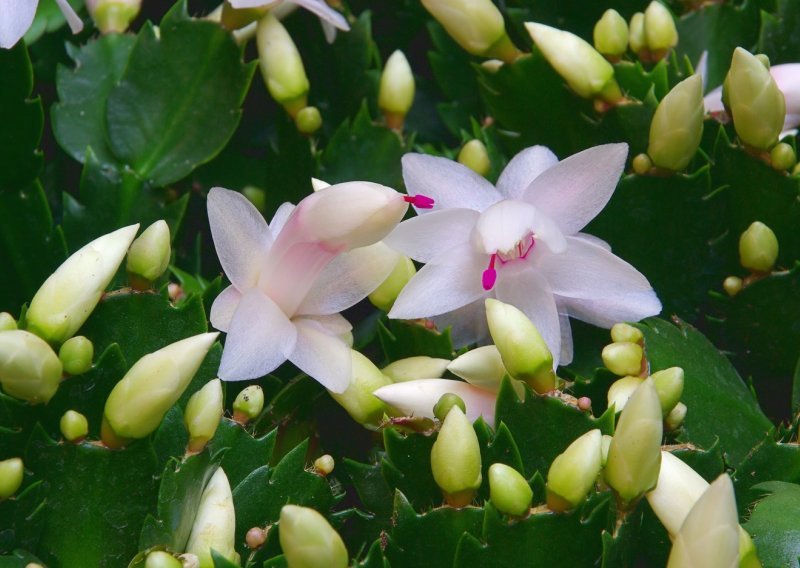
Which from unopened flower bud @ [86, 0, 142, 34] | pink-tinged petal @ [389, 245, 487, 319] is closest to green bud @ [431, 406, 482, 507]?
pink-tinged petal @ [389, 245, 487, 319]

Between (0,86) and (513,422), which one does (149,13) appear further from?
(513,422)

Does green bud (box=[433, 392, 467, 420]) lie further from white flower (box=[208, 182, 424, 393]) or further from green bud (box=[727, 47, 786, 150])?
green bud (box=[727, 47, 786, 150])

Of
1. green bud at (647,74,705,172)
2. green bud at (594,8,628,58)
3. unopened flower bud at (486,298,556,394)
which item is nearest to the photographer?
unopened flower bud at (486,298,556,394)

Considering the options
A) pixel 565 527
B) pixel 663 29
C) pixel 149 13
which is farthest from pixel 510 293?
pixel 149 13

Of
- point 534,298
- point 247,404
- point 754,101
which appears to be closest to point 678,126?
point 754,101

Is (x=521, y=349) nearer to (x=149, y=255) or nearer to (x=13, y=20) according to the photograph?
(x=149, y=255)
